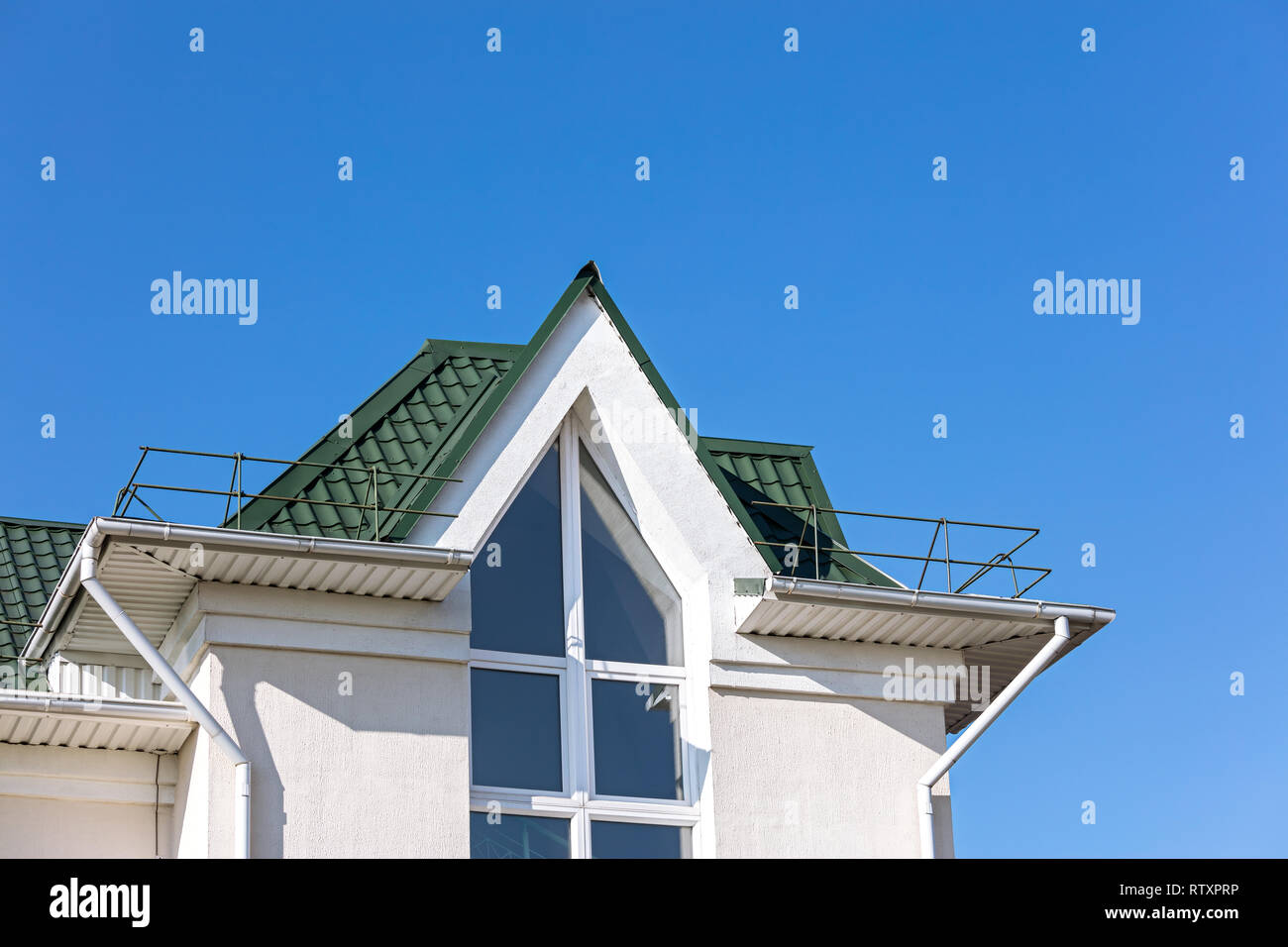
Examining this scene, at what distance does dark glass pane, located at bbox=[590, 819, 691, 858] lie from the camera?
49.2ft

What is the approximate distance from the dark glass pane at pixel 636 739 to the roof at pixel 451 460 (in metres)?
1.67

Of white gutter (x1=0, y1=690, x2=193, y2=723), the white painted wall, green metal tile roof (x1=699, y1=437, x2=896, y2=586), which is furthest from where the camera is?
green metal tile roof (x1=699, y1=437, x2=896, y2=586)

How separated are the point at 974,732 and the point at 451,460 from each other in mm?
5144

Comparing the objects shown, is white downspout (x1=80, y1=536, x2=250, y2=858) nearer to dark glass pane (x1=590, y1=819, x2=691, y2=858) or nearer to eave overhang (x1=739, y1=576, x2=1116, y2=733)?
dark glass pane (x1=590, y1=819, x2=691, y2=858)

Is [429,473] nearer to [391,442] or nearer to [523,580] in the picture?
[391,442]

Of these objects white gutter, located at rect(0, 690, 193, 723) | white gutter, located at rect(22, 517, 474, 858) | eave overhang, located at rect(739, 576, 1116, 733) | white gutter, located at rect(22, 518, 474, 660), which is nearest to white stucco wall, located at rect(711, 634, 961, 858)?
eave overhang, located at rect(739, 576, 1116, 733)

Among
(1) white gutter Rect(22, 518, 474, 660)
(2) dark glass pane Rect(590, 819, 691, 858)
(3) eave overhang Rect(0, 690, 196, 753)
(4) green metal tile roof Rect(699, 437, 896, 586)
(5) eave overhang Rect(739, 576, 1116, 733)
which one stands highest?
(4) green metal tile roof Rect(699, 437, 896, 586)

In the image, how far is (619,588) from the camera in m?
16.1

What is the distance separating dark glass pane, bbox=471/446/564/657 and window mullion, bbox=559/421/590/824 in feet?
0.25

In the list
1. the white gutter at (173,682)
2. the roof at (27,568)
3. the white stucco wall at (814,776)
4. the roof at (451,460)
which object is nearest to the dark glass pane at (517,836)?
the white stucco wall at (814,776)

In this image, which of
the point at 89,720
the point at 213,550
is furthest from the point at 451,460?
the point at 89,720

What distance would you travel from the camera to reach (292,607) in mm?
14648
